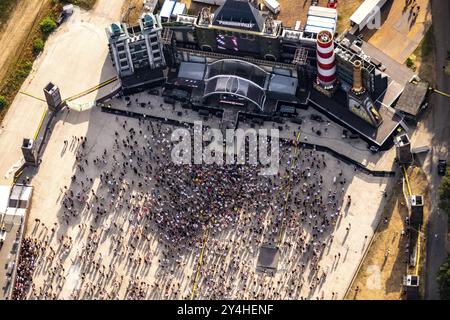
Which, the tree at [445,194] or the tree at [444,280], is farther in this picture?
the tree at [445,194]

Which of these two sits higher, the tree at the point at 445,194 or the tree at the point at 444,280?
the tree at the point at 445,194

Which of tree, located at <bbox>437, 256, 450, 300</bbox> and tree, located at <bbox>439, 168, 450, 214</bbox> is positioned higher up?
tree, located at <bbox>439, 168, 450, 214</bbox>

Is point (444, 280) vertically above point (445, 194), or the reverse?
point (445, 194)

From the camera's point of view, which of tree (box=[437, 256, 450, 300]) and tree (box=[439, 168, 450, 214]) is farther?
tree (box=[439, 168, 450, 214])

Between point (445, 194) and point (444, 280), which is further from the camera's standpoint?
point (445, 194)
